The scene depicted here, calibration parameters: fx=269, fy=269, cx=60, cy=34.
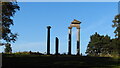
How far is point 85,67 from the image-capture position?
17156 mm

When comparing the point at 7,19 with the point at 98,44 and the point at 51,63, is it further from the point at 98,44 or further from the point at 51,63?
the point at 98,44

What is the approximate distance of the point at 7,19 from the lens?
2584cm

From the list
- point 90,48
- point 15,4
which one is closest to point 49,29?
point 15,4

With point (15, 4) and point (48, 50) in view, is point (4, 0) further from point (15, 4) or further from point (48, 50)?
point (48, 50)

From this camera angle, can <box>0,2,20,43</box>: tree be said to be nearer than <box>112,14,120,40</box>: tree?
Yes

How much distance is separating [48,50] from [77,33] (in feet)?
23.3

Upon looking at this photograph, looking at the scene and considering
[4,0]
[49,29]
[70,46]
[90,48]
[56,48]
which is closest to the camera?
[4,0]

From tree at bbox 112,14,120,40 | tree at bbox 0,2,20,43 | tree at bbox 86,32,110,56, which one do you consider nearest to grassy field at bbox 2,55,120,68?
tree at bbox 0,2,20,43

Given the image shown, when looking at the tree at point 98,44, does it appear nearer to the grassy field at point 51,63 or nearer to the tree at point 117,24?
the tree at point 117,24

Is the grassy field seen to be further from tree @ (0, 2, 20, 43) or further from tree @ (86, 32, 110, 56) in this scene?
tree @ (86, 32, 110, 56)

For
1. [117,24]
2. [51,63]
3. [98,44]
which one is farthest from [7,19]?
[98,44]

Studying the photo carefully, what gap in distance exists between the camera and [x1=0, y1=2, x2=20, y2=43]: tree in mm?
25381

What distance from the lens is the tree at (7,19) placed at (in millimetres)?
25381

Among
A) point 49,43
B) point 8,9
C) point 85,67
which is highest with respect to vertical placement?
point 8,9
